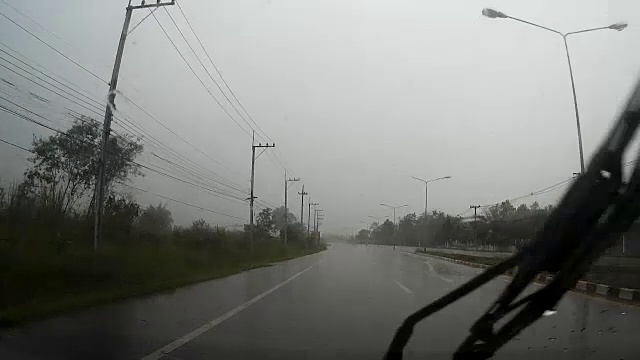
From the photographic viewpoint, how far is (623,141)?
3.66 meters

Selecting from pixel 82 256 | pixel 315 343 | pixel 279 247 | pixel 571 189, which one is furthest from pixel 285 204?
pixel 571 189

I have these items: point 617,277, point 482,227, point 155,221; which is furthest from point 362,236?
point 617,277

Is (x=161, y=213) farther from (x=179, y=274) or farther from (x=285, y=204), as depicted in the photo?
(x=285, y=204)

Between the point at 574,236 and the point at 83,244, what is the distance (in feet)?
63.7

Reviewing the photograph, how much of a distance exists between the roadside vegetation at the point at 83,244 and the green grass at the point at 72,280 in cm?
2

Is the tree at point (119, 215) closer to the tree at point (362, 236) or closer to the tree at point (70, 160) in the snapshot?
the tree at point (70, 160)

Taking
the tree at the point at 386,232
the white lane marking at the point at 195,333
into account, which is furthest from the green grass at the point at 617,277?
the tree at the point at 386,232

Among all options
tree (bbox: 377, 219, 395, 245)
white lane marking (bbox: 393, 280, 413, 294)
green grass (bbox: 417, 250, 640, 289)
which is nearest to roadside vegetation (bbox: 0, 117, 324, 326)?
white lane marking (bbox: 393, 280, 413, 294)

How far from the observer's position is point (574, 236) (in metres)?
3.88

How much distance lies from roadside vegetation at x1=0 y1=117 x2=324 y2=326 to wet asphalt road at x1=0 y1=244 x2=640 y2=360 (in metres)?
1.65

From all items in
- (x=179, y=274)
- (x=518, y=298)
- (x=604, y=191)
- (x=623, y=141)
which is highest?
(x=623, y=141)

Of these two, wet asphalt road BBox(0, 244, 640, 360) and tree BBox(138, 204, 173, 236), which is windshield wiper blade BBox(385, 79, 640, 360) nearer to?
wet asphalt road BBox(0, 244, 640, 360)

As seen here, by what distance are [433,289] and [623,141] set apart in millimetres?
13039

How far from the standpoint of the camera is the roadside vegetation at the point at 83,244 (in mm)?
13570
